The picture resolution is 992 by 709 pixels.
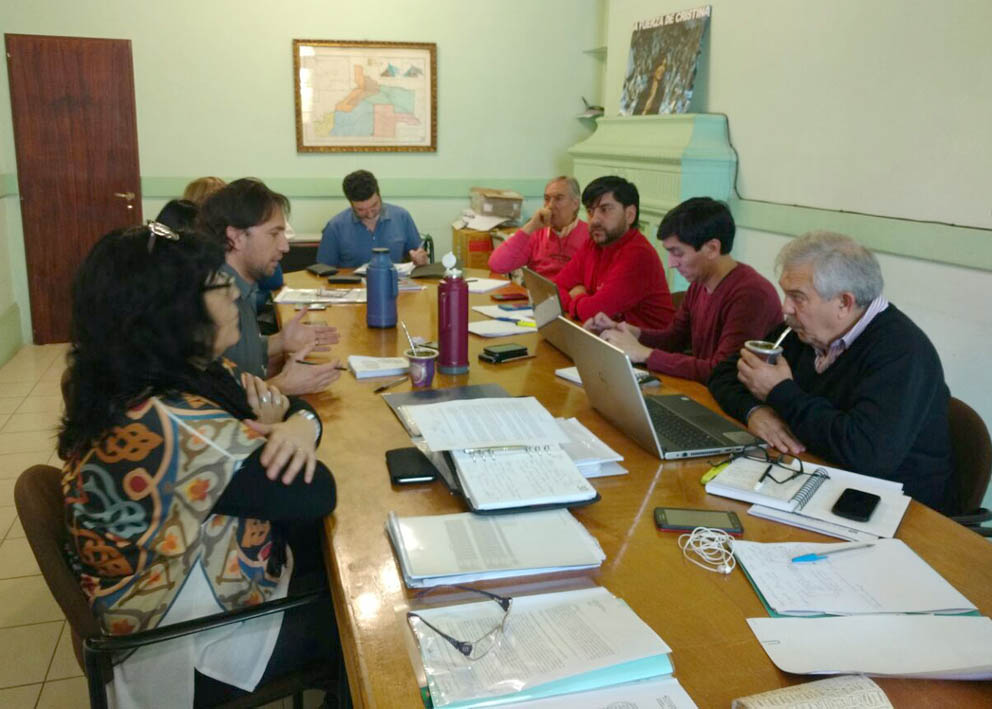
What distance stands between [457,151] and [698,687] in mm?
5237

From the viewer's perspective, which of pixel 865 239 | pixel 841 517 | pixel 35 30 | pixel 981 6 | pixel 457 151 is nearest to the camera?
pixel 841 517

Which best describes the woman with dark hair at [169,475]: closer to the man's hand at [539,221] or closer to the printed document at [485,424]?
the printed document at [485,424]

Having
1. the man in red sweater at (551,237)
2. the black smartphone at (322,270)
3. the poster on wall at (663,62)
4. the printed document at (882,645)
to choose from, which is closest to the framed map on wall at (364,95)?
the poster on wall at (663,62)

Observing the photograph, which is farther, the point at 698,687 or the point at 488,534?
the point at 488,534

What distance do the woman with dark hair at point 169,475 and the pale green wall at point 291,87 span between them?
439cm

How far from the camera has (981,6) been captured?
8.64 feet

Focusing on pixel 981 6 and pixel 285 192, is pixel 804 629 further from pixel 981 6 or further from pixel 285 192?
pixel 285 192

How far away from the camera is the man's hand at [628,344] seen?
2.25m

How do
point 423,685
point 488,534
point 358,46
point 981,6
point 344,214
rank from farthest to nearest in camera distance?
point 358,46
point 344,214
point 981,6
point 488,534
point 423,685

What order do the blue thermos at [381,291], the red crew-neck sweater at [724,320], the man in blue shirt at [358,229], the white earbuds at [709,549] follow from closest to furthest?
1. the white earbuds at [709,549]
2. the red crew-neck sweater at [724,320]
3. the blue thermos at [381,291]
4. the man in blue shirt at [358,229]

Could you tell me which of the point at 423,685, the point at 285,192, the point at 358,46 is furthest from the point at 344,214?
the point at 423,685

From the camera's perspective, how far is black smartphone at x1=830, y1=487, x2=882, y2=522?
132 cm

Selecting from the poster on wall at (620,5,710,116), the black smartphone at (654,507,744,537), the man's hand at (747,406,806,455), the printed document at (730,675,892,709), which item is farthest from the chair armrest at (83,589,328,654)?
the poster on wall at (620,5,710,116)

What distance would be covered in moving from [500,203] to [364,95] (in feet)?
4.01
